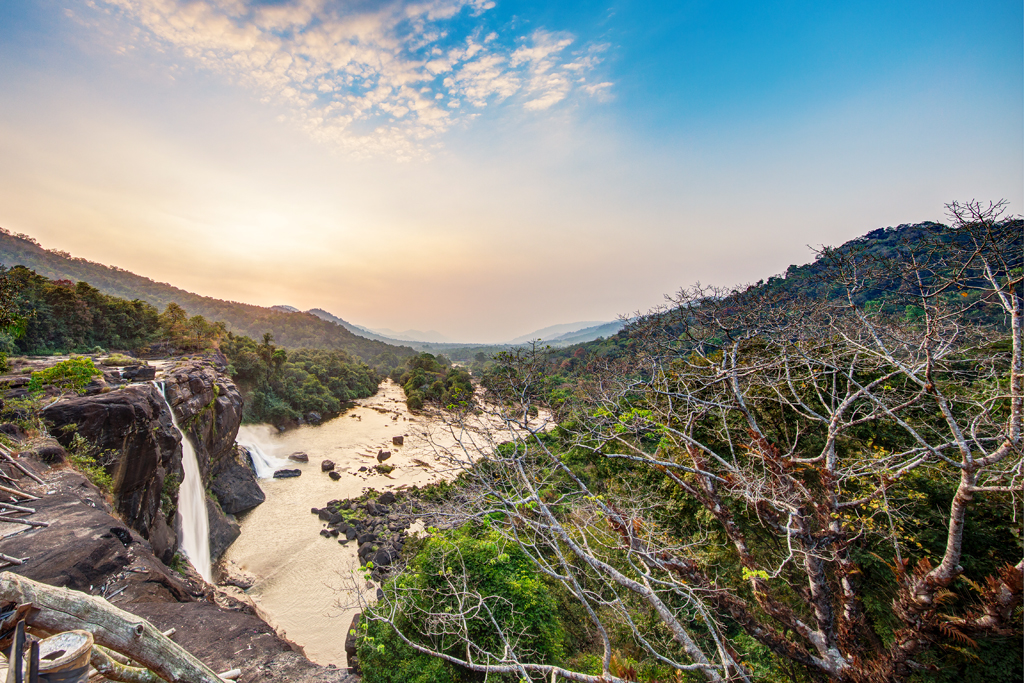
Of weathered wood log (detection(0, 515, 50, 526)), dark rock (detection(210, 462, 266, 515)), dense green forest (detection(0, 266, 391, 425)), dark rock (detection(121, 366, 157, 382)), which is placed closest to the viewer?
weathered wood log (detection(0, 515, 50, 526))

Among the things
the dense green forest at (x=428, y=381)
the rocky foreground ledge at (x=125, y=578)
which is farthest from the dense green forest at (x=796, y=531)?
the dense green forest at (x=428, y=381)

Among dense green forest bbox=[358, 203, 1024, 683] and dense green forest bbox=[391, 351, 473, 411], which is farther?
dense green forest bbox=[391, 351, 473, 411]

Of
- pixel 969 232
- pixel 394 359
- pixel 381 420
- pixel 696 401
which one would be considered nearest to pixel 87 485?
pixel 696 401

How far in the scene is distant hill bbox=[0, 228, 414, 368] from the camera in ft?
202

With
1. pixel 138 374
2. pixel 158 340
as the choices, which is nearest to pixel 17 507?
pixel 138 374

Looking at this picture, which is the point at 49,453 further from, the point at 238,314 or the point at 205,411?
the point at 238,314

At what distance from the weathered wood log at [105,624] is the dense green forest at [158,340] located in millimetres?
10758

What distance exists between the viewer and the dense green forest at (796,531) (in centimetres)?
478

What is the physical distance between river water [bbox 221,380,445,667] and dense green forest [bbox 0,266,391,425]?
4.31 metres

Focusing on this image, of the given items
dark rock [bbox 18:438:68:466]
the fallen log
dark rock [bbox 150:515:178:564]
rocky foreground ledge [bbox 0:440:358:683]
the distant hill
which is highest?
the distant hill

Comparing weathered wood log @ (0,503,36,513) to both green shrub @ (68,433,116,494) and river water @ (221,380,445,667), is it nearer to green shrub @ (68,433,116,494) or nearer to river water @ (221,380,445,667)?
green shrub @ (68,433,116,494)

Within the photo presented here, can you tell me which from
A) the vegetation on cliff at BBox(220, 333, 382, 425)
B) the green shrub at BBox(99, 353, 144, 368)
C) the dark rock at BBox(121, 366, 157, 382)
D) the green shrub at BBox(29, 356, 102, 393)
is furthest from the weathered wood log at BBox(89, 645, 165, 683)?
the vegetation on cliff at BBox(220, 333, 382, 425)

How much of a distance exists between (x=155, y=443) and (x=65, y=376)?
287 cm

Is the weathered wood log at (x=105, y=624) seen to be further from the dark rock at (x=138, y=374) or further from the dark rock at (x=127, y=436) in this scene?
the dark rock at (x=138, y=374)
